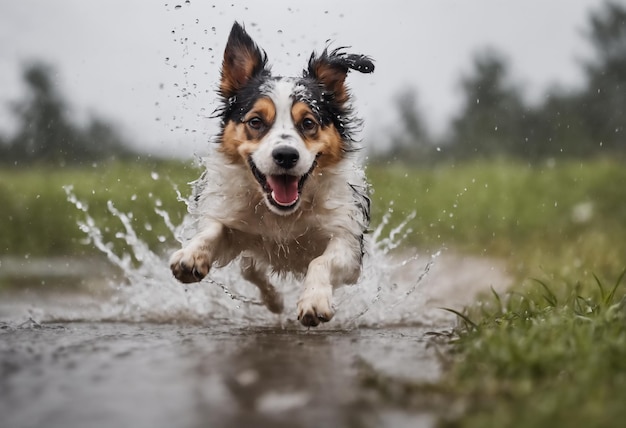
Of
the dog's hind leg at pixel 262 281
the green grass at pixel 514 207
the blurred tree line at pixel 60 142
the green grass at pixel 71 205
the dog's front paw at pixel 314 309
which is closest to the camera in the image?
the dog's front paw at pixel 314 309

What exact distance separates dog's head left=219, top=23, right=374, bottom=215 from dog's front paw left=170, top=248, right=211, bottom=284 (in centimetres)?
48

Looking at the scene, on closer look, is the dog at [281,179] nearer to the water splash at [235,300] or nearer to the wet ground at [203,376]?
the water splash at [235,300]

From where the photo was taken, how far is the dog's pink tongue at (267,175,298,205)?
13.7 ft

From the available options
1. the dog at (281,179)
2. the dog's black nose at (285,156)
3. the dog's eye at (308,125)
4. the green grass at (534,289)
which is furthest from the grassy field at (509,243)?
the dog's eye at (308,125)

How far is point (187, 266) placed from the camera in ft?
13.0

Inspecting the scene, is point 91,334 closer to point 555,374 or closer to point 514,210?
point 555,374

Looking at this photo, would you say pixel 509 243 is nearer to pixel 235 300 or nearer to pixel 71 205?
pixel 235 300

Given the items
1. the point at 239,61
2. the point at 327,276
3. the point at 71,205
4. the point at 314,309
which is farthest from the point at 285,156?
the point at 71,205

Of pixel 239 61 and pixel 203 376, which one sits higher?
pixel 239 61

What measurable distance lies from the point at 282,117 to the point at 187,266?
93cm

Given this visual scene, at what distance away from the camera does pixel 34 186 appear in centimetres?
1263

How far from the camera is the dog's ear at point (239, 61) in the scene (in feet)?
15.5

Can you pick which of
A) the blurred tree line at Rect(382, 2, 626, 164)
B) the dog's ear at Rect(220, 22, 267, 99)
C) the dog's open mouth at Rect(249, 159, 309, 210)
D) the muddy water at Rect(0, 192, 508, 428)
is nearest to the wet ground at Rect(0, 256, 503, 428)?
the muddy water at Rect(0, 192, 508, 428)

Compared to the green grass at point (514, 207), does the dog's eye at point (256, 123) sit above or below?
above
